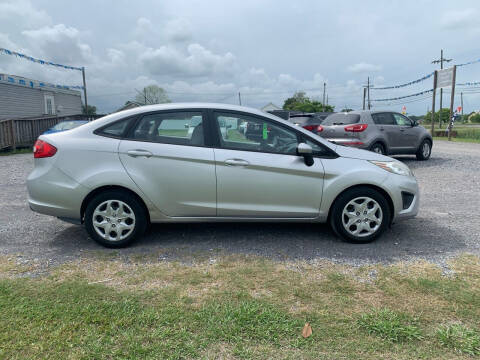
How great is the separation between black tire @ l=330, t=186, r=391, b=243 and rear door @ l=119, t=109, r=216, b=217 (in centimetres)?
139

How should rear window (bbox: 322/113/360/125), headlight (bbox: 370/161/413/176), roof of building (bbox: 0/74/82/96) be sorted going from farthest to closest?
roof of building (bbox: 0/74/82/96) → rear window (bbox: 322/113/360/125) → headlight (bbox: 370/161/413/176)

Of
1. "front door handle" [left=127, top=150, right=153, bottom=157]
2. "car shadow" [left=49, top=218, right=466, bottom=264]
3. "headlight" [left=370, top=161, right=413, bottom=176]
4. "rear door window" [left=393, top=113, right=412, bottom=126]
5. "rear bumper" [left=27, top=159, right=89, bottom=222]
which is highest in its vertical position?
"rear door window" [left=393, top=113, right=412, bottom=126]

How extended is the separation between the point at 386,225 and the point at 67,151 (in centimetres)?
365

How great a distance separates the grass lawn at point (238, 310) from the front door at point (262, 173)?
68 cm

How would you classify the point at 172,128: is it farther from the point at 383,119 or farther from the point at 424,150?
the point at 424,150

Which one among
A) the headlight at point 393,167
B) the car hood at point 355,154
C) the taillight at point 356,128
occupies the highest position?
the taillight at point 356,128

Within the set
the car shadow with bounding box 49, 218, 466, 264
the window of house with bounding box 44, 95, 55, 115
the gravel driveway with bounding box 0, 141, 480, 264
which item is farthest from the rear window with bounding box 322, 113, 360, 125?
the window of house with bounding box 44, 95, 55, 115

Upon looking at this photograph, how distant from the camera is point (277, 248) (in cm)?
422

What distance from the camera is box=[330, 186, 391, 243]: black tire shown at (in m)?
4.23

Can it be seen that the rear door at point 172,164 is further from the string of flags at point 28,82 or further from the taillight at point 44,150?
the string of flags at point 28,82

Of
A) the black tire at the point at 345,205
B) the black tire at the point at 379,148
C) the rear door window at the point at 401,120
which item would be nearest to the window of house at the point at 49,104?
the black tire at the point at 379,148

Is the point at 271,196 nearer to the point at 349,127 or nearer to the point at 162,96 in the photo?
the point at 349,127

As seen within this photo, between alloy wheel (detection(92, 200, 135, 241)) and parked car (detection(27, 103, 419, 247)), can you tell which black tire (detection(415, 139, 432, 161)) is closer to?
parked car (detection(27, 103, 419, 247))

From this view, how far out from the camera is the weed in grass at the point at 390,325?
2.55 m
